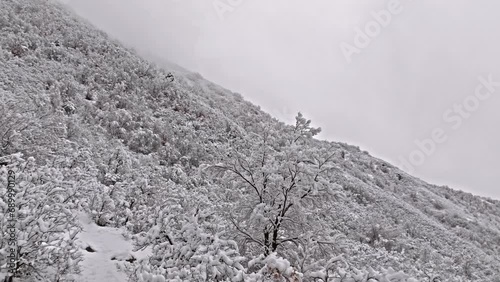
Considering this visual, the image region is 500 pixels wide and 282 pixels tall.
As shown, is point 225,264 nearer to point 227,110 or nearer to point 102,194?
point 102,194

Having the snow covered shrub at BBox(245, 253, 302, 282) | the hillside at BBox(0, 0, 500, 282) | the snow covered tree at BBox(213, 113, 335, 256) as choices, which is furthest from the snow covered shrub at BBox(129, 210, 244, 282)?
the snow covered tree at BBox(213, 113, 335, 256)

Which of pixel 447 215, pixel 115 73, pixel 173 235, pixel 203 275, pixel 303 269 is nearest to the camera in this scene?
pixel 203 275

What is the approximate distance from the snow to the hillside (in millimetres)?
57

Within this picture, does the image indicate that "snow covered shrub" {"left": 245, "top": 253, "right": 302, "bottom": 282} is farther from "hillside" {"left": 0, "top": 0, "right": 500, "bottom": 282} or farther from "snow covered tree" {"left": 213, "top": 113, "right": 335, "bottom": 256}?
"snow covered tree" {"left": 213, "top": 113, "right": 335, "bottom": 256}

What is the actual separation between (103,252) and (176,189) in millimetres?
4294

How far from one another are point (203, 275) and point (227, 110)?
22.6 meters

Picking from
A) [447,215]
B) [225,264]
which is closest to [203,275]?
[225,264]

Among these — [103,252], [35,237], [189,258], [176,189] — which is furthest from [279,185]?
[176,189]

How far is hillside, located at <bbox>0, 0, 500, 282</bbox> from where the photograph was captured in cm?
469

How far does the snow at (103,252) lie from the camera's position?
531cm

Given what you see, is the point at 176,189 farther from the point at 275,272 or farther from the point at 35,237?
the point at 275,272

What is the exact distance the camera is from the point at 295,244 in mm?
6914

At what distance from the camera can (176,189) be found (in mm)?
10297

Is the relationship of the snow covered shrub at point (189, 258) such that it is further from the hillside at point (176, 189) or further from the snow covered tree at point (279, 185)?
the snow covered tree at point (279, 185)
